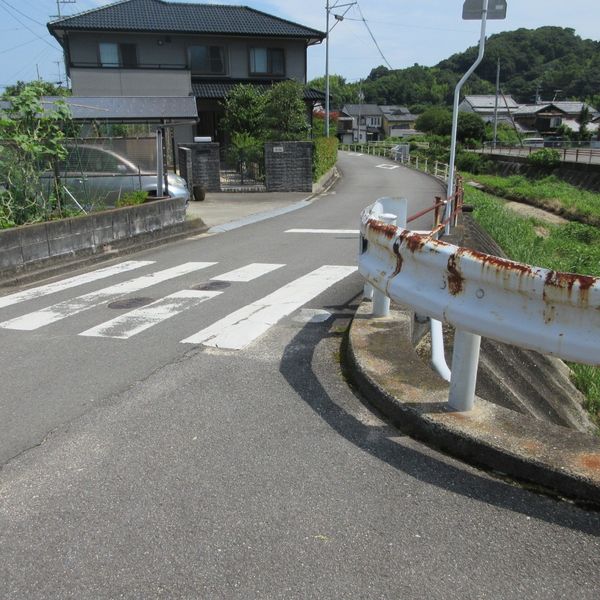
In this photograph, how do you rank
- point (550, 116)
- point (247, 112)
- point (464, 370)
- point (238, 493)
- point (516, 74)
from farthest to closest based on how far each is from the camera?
1. point (516, 74)
2. point (550, 116)
3. point (247, 112)
4. point (464, 370)
5. point (238, 493)

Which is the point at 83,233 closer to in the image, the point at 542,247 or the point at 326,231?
the point at 326,231

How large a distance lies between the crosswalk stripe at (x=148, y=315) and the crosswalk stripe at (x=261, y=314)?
675 millimetres

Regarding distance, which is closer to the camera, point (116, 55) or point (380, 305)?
point (380, 305)

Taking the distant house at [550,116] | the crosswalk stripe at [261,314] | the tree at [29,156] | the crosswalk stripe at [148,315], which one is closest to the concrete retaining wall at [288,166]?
the tree at [29,156]

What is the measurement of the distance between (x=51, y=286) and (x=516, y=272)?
712 centimetres

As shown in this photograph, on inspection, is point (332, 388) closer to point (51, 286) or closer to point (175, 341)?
point (175, 341)

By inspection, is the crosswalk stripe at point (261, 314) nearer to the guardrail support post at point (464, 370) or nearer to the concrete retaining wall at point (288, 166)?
the guardrail support post at point (464, 370)

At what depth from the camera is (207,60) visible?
33719mm

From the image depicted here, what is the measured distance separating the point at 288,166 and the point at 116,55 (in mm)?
14574

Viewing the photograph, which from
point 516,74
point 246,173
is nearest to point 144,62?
point 246,173

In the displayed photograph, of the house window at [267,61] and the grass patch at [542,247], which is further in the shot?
the house window at [267,61]

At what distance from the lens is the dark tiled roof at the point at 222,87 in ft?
105

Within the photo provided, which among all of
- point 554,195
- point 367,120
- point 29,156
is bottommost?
point 554,195

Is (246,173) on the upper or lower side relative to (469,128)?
lower
